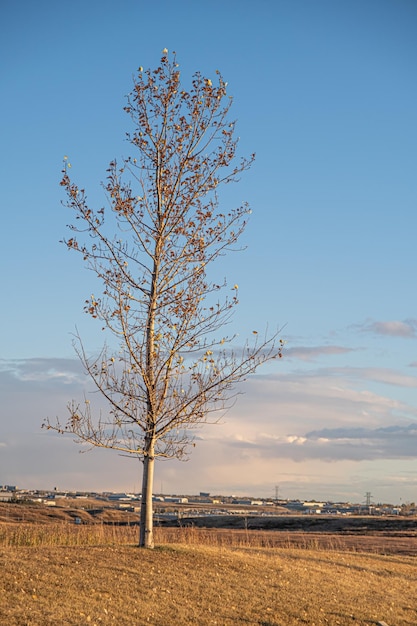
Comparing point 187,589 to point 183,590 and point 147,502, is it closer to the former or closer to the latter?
point 183,590

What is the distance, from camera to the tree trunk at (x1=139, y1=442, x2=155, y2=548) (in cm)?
1767

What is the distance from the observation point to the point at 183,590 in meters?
14.1

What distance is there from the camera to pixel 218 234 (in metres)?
19.9

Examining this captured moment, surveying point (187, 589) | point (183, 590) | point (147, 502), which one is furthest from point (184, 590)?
point (147, 502)

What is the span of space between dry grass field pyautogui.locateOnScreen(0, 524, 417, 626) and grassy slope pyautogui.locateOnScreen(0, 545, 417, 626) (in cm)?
2

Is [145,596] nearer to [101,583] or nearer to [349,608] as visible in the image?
[101,583]

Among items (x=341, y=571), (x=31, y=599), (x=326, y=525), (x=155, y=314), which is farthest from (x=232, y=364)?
(x=326, y=525)

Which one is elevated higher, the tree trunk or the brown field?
the tree trunk

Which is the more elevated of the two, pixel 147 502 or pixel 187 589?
pixel 147 502

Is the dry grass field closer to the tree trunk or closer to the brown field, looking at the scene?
the brown field

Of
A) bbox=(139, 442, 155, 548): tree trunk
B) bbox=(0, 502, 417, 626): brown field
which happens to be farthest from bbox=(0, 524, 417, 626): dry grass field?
bbox=(139, 442, 155, 548): tree trunk

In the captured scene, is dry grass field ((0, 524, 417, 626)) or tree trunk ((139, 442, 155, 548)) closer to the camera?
dry grass field ((0, 524, 417, 626))

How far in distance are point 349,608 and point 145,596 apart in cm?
419

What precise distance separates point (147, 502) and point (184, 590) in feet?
12.4
